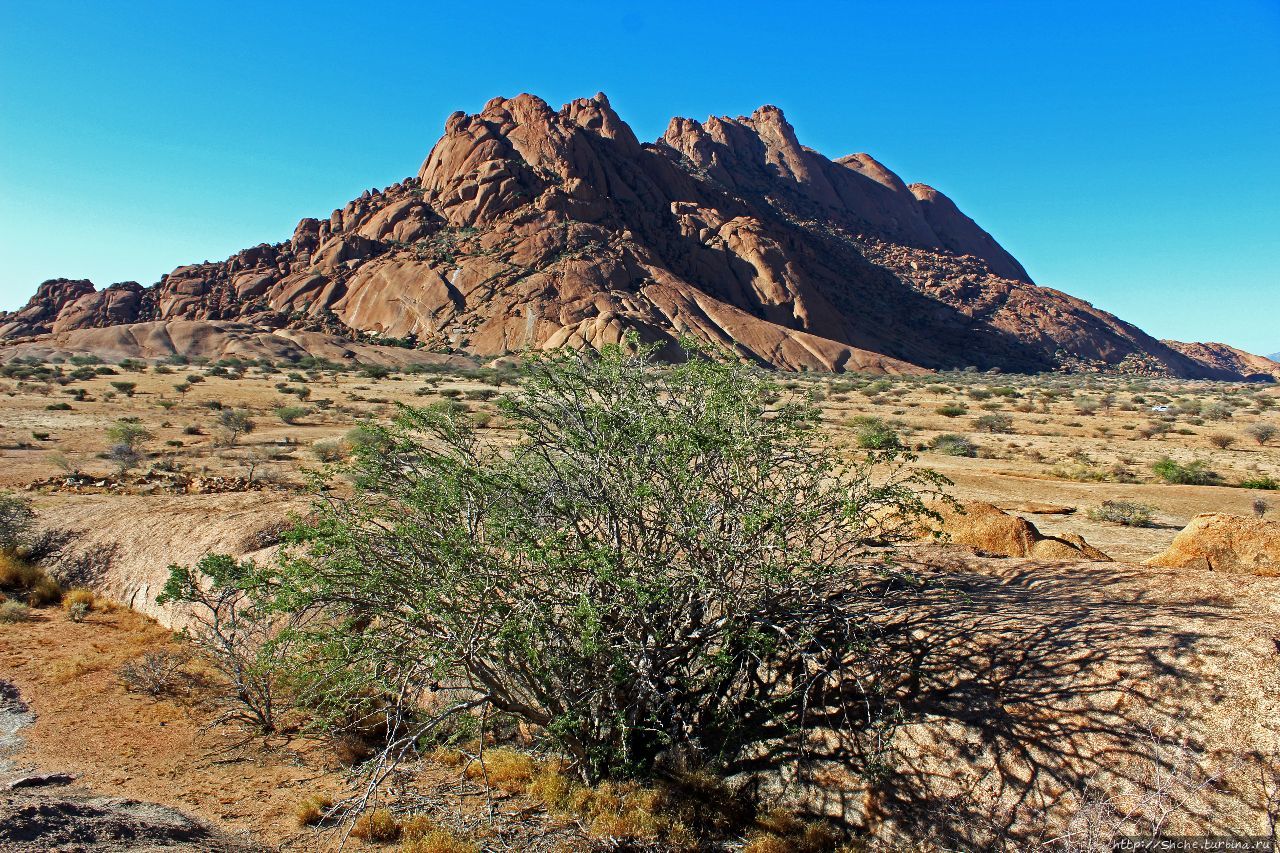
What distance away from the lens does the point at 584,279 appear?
72750mm

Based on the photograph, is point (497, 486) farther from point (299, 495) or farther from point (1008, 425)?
point (1008, 425)

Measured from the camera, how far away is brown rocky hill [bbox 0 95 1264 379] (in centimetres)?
7250

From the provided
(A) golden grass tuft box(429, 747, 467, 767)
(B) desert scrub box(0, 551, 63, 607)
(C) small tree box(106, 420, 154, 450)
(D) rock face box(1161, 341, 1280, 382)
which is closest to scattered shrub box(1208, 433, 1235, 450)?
(A) golden grass tuft box(429, 747, 467, 767)

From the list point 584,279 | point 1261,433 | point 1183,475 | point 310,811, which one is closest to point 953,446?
point 1183,475

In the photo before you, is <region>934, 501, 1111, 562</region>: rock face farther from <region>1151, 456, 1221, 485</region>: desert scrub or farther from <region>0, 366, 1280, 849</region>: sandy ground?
<region>1151, 456, 1221, 485</region>: desert scrub

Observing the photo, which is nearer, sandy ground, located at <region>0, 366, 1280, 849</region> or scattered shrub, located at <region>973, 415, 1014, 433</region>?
sandy ground, located at <region>0, 366, 1280, 849</region>

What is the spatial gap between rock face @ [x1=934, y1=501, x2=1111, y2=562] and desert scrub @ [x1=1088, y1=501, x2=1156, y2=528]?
487 cm

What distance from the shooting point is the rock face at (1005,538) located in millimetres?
8977

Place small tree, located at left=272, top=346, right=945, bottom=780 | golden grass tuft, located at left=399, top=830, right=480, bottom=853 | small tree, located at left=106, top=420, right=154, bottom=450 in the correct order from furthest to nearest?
small tree, located at left=106, top=420, right=154, bottom=450 → small tree, located at left=272, top=346, right=945, bottom=780 → golden grass tuft, located at left=399, top=830, right=480, bottom=853

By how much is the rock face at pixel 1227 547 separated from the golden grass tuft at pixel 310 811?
874 cm

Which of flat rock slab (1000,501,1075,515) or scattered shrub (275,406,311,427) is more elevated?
scattered shrub (275,406,311,427)

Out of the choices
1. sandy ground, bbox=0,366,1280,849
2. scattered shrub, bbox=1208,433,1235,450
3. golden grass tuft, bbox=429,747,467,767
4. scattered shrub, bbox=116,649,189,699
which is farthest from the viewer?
scattered shrub, bbox=1208,433,1235,450

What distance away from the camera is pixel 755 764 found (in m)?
5.84

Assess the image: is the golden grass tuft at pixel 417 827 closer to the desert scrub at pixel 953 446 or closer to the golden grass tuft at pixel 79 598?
the golden grass tuft at pixel 79 598
